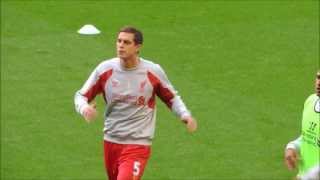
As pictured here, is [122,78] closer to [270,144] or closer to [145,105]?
[145,105]

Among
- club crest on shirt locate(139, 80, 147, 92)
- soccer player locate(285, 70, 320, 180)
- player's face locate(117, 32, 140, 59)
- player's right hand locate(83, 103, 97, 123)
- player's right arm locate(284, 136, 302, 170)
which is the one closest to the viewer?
soccer player locate(285, 70, 320, 180)

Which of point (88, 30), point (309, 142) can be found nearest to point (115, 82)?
point (309, 142)

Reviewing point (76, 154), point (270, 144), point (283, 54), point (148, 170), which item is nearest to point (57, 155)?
point (76, 154)

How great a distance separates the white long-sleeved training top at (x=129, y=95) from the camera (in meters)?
9.10

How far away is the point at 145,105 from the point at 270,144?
4898 millimetres

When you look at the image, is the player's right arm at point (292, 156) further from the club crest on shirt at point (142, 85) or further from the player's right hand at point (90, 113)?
the player's right hand at point (90, 113)

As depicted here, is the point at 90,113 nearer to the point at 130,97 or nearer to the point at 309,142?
the point at 130,97

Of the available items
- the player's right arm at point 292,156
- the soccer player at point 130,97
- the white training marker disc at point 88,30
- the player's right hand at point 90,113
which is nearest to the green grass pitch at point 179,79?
the white training marker disc at point 88,30

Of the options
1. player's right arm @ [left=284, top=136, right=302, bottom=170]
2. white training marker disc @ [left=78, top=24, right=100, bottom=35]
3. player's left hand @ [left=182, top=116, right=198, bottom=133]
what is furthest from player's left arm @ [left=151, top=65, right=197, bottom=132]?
white training marker disc @ [left=78, top=24, right=100, bottom=35]

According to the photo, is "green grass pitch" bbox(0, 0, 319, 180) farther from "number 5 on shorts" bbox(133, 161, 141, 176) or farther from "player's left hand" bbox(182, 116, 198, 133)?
"player's left hand" bbox(182, 116, 198, 133)

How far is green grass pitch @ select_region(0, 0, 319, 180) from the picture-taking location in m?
13.3

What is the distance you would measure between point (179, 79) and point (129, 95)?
23.1ft

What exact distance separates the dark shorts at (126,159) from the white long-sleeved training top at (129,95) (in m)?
0.07

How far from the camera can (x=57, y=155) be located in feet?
44.1
